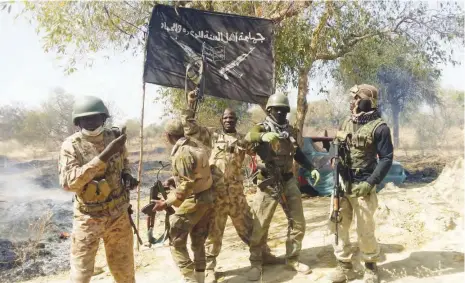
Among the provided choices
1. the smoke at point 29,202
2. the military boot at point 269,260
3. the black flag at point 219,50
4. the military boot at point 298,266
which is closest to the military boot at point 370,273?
the military boot at point 298,266

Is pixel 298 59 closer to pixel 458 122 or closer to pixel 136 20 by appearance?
pixel 136 20

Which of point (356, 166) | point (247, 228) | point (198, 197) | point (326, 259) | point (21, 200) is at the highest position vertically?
point (356, 166)

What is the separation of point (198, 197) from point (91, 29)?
4502 millimetres

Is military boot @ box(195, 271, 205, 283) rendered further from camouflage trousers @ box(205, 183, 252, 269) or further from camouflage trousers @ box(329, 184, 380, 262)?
camouflage trousers @ box(329, 184, 380, 262)

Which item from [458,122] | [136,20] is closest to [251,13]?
[136,20]

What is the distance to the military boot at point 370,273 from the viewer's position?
3.62 metres

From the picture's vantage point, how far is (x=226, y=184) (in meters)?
4.36

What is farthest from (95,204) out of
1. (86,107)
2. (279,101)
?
(279,101)

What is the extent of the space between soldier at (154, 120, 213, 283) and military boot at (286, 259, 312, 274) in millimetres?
982

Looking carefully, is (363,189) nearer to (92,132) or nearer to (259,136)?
(259,136)

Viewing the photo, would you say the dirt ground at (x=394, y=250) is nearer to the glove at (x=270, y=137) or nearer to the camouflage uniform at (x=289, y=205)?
the camouflage uniform at (x=289, y=205)

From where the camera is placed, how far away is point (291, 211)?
412 centimetres

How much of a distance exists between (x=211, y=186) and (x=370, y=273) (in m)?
1.71

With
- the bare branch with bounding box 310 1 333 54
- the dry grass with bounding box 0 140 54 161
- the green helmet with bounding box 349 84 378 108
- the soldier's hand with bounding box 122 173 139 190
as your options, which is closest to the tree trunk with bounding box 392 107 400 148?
the bare branch with bounding box 310 1 333 54
